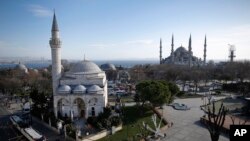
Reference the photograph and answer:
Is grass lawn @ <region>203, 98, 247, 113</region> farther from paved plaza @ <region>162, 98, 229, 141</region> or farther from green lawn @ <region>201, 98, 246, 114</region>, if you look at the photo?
paved plaza @ <region>162, 98, 229, 141</region>

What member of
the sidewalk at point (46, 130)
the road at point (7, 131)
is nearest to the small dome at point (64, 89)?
the sidewalk at point (46, 130)

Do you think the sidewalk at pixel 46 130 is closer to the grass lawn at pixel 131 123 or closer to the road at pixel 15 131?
the road at pixel 15 131

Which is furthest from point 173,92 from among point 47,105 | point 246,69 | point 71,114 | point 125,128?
point 246,69

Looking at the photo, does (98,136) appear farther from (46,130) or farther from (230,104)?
(230,104)

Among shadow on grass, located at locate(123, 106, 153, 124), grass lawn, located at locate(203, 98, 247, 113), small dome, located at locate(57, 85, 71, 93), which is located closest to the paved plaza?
grass lawn, located at locate(203, 98, 247, 113)

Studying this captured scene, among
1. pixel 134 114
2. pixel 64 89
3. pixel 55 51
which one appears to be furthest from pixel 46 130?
pixel 134 114

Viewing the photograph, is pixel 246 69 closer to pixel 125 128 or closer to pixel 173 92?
pixel 173 92

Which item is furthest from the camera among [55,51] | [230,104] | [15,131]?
[230,104]
